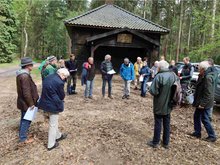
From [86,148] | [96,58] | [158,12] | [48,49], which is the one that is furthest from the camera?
[48,49]

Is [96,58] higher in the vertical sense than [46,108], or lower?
higher

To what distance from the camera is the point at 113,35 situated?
16766 mm

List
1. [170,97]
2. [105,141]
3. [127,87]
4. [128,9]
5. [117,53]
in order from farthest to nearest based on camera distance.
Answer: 1. [128,9]
2. [117,53]
3. [127,87]
4. [105,141]
5. [170,97]

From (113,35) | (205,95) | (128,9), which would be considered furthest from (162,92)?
(128,9)

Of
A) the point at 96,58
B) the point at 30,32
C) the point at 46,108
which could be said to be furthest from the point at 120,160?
the point at 30,32

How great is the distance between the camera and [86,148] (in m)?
5.21

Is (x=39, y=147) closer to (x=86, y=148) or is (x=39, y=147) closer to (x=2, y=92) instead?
(x=86, y=148)

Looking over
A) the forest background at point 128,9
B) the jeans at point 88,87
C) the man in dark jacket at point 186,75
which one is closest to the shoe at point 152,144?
the man in dark jacket at point 186,75

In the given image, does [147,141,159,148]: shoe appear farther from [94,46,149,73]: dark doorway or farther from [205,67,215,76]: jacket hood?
[94,46,149,73]: dark doorway

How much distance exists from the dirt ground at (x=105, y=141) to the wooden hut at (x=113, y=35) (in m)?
8.67

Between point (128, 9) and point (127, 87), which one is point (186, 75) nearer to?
point (127, 87)

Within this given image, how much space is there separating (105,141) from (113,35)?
12112mm

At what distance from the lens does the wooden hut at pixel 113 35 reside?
16.6 metres

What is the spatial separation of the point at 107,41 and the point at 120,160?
1270 centimetres
